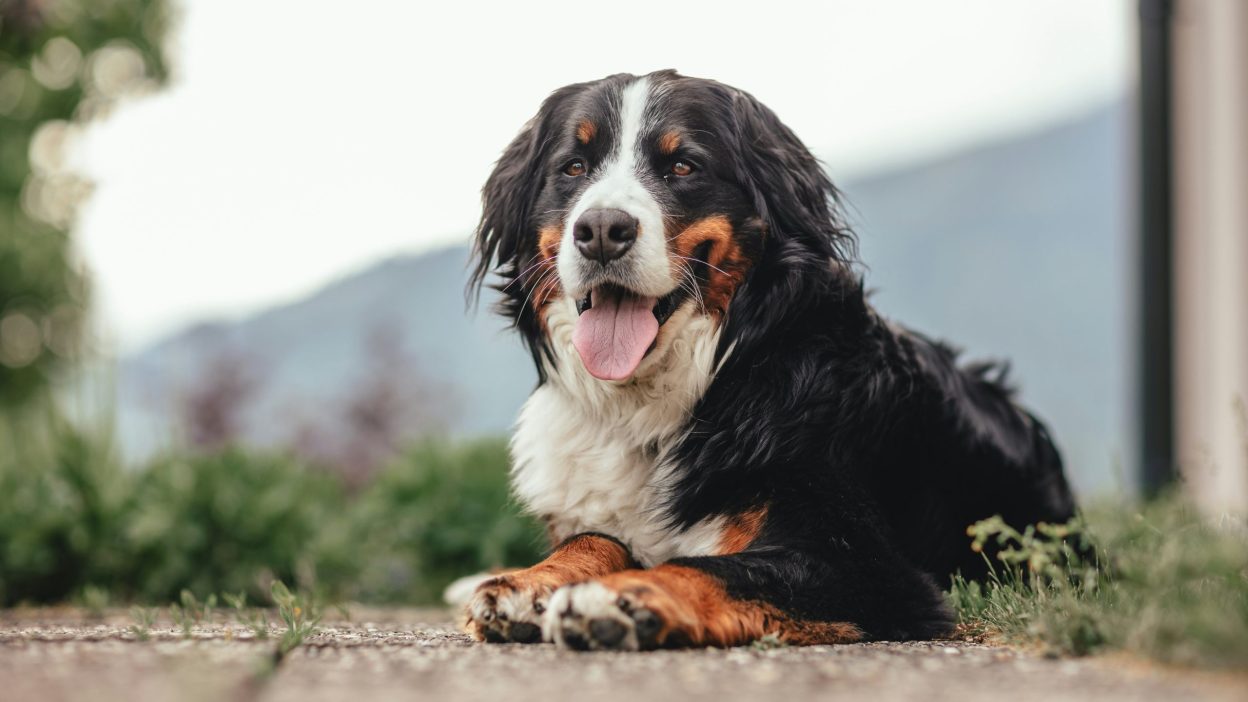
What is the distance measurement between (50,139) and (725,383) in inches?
278

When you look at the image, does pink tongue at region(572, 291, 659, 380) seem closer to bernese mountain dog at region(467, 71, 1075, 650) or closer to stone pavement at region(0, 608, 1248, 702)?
bernese mountain dog at region(467, 71, 1075, 650)

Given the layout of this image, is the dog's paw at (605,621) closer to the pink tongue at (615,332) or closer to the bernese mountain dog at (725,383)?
the bernese mountain dog at (725,383)

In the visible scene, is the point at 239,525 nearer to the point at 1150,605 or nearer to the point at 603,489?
the point at 603,489

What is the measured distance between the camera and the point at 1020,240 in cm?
1426

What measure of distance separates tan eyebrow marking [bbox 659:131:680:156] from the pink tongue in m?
0.42

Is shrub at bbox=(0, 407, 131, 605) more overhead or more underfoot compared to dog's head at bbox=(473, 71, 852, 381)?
more underfoot

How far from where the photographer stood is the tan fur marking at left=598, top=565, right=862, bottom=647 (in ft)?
8.19

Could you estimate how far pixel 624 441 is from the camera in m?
3.40

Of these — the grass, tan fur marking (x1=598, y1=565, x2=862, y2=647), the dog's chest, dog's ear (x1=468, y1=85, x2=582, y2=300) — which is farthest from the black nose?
the grass

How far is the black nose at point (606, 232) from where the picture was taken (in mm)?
3088

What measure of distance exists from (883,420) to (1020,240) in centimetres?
1175

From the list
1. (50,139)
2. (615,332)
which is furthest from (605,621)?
(50,139)

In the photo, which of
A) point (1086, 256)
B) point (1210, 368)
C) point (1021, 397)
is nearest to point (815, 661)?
point (1021, 397)

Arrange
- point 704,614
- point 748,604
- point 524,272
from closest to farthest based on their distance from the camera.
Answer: point 704,614 < point 748,604 < point 524,272
